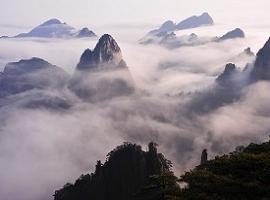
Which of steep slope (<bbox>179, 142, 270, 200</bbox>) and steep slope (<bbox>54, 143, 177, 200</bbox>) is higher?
steep slope (<bbox>179, 142, 270, 200</bbox>)

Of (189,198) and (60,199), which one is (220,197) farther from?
(60,199)

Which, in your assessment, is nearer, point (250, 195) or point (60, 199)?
point (250, 195)

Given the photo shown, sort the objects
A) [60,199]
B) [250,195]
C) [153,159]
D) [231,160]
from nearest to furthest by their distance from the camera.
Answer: [250,195], [231,160], [153,159], [60,199]

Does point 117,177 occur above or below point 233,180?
below

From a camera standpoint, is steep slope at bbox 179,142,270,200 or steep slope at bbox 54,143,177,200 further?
steep slope at bbox 54,143,177,200

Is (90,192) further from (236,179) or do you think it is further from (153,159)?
(236,179)

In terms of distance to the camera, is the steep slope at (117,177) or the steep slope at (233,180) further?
the steep slope at (117,177)

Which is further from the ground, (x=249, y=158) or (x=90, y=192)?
(x=249, y=158)

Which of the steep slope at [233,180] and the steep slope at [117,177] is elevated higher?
the steep slope at [233,180]

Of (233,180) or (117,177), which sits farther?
(117,177)

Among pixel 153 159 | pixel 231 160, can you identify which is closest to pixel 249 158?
pixel 231 160

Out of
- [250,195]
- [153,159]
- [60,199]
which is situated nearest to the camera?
[250,195]
